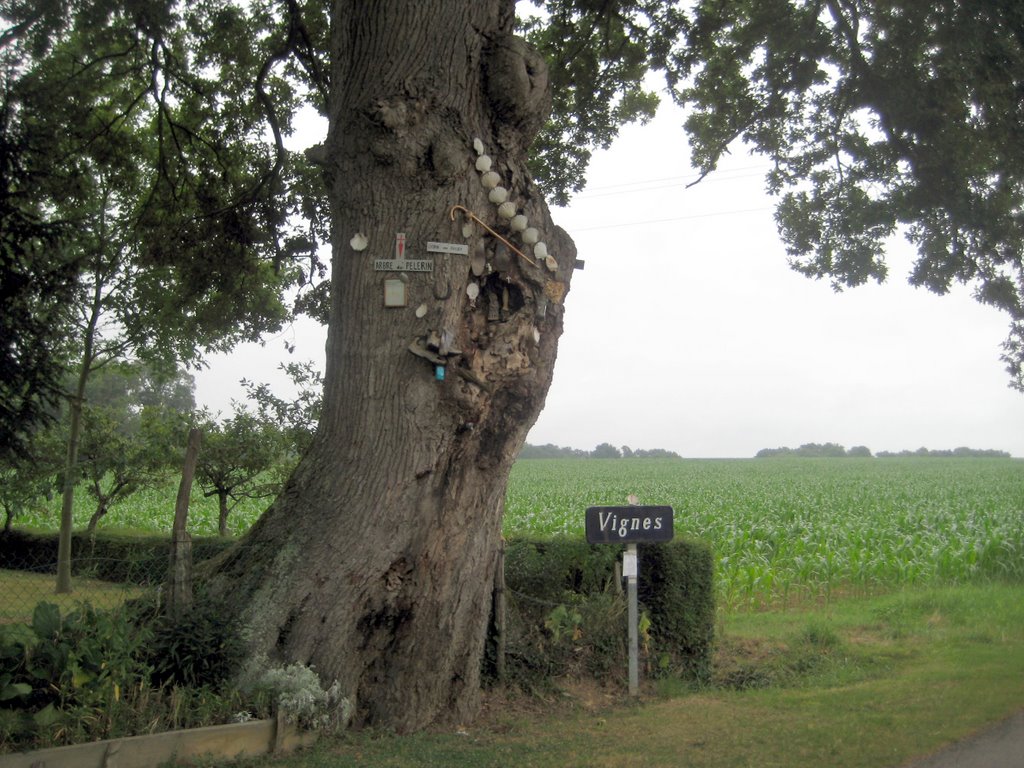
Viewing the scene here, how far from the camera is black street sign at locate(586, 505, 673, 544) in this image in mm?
8750

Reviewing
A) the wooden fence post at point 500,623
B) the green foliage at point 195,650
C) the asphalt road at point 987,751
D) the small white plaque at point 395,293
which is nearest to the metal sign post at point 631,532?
the wooden fence post at point 500,623

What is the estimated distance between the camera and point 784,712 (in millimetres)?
7914

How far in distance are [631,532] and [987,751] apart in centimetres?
338

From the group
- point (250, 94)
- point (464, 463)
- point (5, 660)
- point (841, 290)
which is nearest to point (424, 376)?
point (464, 463)

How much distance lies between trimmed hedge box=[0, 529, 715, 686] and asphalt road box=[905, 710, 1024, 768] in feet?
10.3

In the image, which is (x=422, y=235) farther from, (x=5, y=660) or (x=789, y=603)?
(x=789, y=603)

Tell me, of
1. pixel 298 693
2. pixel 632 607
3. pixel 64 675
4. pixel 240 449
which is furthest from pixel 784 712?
pixel 240 449

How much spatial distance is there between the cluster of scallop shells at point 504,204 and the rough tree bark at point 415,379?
1.7 inches

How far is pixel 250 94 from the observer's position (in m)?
13.5

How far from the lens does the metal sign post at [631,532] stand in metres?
8.75

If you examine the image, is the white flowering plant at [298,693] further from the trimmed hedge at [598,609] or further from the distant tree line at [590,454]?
the distant tree line at [590,454]

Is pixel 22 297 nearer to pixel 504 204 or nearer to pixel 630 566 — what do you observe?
pixel 504 204

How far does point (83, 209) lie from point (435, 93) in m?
7.82

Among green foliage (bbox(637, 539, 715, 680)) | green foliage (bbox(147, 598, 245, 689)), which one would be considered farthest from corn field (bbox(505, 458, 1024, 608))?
green foliage (bbox(147, 598, 245, 689))
